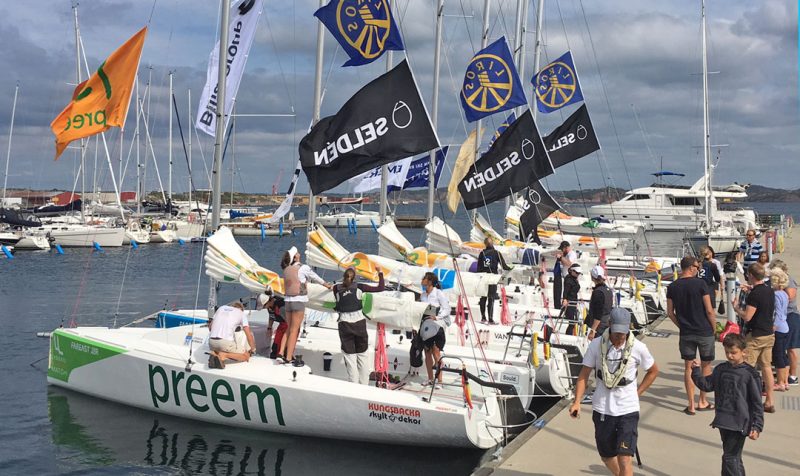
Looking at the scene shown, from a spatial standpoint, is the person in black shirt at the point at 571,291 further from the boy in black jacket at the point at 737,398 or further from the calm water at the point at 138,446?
the boy in black jacket at the point at 737,398

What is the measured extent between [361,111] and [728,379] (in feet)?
20.4

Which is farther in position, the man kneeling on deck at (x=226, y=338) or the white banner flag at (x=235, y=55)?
the white banner flag at (x=235, y=55)

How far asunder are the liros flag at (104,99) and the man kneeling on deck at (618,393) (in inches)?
325

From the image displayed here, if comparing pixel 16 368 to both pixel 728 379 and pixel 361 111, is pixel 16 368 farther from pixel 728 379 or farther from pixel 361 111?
pixel 728 379

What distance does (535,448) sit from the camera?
869cm

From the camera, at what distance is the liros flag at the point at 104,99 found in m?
11.7

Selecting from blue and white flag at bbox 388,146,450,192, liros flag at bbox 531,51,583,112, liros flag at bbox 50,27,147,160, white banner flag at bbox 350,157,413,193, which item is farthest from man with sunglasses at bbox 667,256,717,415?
liros flag at bbox 531,51,583,112

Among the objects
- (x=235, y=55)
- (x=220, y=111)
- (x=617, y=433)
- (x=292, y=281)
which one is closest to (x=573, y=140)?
(x=235, y=55)

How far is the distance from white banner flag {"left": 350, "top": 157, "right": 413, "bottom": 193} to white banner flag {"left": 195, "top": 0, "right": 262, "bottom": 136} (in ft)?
16.8

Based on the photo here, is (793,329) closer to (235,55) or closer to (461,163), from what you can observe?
(235,55)

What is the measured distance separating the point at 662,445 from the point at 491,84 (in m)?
12.7

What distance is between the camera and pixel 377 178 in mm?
21938

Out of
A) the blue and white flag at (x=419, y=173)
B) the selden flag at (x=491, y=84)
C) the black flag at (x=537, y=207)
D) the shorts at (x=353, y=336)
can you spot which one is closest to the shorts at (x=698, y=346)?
the shorts at (x=353, y=336)

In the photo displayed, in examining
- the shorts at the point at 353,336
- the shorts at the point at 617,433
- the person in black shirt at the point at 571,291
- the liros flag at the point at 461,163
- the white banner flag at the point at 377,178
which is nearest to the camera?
the shorts at the point at 617,433
